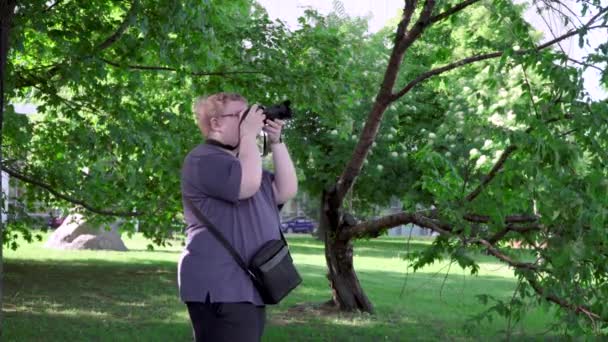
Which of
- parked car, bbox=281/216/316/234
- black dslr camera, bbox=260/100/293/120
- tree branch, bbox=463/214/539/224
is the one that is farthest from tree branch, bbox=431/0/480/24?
parked car, bbox=281/216/316/234

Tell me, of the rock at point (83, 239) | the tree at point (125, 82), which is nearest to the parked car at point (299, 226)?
the rock at point (83, 239)

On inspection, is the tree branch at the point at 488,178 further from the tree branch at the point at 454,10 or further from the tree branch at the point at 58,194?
the tree branch at the point at 58,194

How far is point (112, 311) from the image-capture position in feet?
41.0

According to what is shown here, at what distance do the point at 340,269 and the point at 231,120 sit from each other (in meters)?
8.47

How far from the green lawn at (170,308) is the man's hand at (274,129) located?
3264 millimetres

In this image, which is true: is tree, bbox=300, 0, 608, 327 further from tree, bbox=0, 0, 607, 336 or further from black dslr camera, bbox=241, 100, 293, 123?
black dslr camera, bbox=241, 100, 293, 123

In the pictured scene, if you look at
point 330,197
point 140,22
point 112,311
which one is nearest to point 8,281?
point 112,311

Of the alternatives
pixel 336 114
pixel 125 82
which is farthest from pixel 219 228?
pixel 125 82

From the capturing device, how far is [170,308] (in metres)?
12.8

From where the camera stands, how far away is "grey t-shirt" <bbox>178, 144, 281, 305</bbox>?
350cm

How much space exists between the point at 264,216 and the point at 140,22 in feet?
17.1

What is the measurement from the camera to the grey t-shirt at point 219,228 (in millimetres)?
3502

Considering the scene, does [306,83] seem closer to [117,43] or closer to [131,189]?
[117,43]

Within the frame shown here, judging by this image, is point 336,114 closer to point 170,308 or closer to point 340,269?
point 340,269
